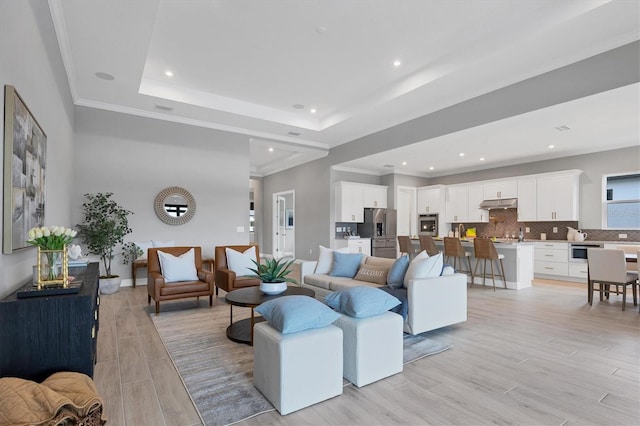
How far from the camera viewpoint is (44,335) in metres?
1.75

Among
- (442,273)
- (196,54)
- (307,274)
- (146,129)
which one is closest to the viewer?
(442,273)

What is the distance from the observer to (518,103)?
4.50m

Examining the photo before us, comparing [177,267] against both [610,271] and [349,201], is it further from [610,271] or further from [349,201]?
[610,271]

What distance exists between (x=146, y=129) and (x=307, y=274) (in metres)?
4.03

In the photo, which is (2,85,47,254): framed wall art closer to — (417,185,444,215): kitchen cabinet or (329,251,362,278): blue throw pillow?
(329,251,362,278): blue throw pillow

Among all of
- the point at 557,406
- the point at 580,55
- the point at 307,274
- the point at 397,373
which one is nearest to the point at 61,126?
the point at 307,274

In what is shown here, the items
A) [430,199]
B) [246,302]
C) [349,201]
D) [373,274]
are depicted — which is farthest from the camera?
[430,199]

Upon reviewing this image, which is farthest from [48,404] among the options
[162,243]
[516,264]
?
[516,264]

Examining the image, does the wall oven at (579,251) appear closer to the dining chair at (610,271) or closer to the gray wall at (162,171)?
the dining chair at (610,271)

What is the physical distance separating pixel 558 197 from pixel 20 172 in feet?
29.5

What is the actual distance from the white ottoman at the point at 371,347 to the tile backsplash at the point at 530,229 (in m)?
6.91

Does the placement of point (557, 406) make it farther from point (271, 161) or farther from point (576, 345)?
point (271, 161)

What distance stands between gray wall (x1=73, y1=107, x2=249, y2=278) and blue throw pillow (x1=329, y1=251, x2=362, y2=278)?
291cm

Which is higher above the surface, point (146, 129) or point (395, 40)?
point (395, 40)
